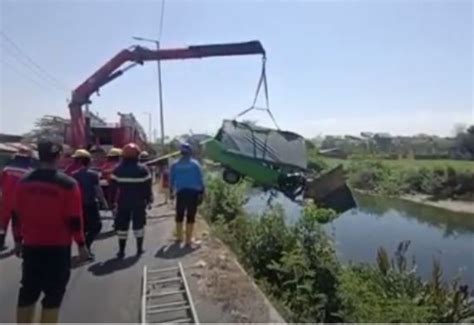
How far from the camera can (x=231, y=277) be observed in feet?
21.7

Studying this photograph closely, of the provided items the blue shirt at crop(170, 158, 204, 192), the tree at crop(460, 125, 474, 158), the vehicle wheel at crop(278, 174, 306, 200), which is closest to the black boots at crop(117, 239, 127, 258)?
the blue shirt at crop(170, 158, 204, 192)

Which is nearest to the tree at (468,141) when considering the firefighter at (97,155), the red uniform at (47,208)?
the firefighter at (97,155)

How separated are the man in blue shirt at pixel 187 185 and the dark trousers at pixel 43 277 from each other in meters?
4.21

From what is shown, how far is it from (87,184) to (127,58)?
25.0ft

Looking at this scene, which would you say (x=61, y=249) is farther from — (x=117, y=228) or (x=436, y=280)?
(x=436, y=280)

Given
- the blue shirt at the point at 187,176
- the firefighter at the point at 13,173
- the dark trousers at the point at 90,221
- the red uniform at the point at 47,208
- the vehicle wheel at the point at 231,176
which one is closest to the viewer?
the red uniform at the point at 47,208

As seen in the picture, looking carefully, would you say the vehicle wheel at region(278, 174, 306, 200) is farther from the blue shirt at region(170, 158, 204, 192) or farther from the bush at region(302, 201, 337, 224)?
the bush at region(302, 201, 337, 224)

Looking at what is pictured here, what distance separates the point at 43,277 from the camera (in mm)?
4535

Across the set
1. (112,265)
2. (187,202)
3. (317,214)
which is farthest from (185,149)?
(317,214)

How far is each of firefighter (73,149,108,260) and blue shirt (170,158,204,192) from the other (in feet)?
4.68

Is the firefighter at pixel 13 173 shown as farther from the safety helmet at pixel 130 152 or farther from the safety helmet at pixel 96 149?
the safety helmet at pixel 96 149

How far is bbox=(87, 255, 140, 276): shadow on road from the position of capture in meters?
7.18

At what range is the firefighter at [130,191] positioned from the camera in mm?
7867

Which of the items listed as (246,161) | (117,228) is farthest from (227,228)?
(117,228)
